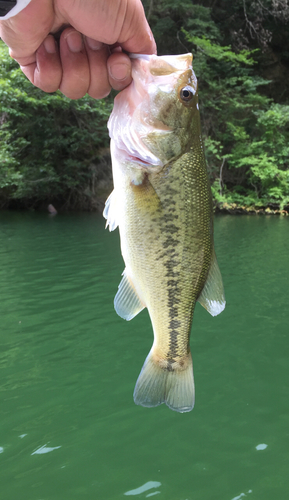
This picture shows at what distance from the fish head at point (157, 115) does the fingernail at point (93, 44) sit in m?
0.24

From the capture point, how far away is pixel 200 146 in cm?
162

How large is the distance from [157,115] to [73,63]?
0.49 m

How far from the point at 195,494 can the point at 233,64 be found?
22240 mm

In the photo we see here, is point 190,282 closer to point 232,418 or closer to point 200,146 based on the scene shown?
point 200,146

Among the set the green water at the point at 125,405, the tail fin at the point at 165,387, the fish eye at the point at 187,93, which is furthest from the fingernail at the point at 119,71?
the green water at the point at 125,405

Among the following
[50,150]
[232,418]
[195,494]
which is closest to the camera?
[195,494]

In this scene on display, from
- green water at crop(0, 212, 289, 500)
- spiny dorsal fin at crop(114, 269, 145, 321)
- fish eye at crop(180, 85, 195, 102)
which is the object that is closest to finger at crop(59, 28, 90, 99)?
fish eye at crop(180, 85, 195, 102)

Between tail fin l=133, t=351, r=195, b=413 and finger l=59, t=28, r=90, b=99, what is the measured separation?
51.2 inches

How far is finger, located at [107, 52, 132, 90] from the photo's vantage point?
1.62 m

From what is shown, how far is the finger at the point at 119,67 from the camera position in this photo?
1.62 metres

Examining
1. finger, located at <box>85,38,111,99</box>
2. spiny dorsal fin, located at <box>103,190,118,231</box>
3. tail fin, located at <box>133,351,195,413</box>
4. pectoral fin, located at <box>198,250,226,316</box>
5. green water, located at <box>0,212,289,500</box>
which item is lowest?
green water, located at <box>0,212,289,500</box>

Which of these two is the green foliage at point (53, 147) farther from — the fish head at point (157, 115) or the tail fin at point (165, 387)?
the tail fin at point (165, 387)

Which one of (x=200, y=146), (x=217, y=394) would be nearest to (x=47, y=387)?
(x=217, y=394)

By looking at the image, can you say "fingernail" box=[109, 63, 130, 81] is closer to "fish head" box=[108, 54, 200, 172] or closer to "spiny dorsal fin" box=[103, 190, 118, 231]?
"fish head" box=[108, 54, 200, 172]
